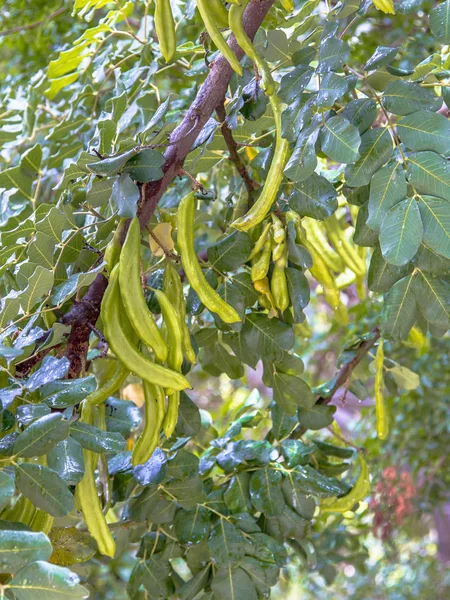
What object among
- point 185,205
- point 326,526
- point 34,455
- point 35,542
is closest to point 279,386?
point 185,205

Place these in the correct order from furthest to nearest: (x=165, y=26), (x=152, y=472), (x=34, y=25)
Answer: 1. (x=34, y=25)
2. (x=152, y=472)
3. (x=165, y=26)

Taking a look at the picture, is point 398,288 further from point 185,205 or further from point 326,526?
point 326,526

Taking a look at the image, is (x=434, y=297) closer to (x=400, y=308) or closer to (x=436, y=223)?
(x=400, y=308)

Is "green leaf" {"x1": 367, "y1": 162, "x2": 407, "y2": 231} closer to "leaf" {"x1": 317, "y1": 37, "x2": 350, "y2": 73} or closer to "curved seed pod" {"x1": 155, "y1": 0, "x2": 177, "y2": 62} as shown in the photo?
"leaf" {"x1": 317, "y1": 37, "x2": 350, "y2": 73}

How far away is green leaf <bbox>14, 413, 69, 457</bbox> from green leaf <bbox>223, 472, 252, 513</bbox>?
20.7 inches

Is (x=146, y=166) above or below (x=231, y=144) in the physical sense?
above

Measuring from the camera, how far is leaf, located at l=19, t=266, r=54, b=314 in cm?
90

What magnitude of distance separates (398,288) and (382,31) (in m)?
1.36

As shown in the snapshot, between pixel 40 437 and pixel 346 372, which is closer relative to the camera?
pixel 40 437

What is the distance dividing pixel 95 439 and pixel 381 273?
0.47 meters

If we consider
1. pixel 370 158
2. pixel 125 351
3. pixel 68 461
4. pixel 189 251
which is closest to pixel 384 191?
pixel 370 158

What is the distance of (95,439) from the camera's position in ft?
2.86

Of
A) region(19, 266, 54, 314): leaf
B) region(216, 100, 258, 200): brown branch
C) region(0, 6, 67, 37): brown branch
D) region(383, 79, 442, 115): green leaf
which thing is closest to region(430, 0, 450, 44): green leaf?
region(383, 79, 442, 115): green leaf

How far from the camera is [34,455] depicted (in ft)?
2.69
